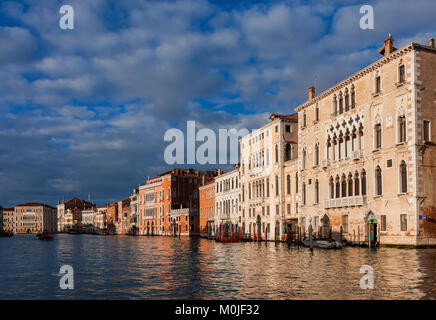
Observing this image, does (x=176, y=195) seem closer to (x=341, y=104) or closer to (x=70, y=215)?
(x=341, y=104)

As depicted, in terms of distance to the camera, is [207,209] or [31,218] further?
[31,218]

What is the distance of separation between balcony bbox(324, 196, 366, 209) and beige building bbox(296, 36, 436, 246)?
0.07m

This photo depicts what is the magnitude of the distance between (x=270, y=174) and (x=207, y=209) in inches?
1040

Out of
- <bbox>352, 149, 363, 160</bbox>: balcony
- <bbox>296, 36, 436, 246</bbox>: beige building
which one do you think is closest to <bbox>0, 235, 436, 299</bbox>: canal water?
<bbox>296, 36, 436, 246</bbox>: beige building

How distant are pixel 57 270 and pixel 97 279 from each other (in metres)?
4.53

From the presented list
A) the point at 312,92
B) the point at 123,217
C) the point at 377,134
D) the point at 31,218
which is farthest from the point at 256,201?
the point at 31,218

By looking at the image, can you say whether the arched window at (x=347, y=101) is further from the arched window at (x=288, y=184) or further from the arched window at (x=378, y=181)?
the arched window at (x=288, y=184)

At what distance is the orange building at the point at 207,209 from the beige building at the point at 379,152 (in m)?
30.3

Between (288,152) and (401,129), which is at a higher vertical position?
(401,129)

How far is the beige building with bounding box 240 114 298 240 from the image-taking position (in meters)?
48.8

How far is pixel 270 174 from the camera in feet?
166

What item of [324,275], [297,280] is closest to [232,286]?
[297,280]

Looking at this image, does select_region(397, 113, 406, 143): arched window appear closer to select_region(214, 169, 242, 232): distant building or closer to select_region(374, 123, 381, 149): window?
select_region(374, 123, 381, 149): window

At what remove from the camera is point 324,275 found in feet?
56.2
